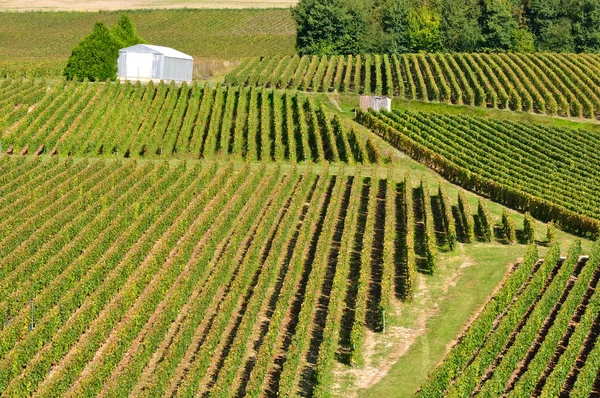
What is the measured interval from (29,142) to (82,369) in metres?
31.7

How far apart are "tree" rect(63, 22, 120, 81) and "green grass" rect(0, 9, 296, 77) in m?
22.2

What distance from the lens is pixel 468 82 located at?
8231 centimetres

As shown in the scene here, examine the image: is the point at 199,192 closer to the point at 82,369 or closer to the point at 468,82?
the point at 82,369

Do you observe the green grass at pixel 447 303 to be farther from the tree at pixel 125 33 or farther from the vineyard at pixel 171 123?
the tree at pixel 125 33

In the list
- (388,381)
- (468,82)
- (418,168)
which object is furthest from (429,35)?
(388,381)

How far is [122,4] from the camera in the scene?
142 m

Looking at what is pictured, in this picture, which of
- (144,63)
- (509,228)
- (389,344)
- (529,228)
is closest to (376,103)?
(144,63)

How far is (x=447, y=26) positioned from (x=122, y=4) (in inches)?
2186

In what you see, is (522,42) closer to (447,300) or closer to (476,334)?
(447,300)

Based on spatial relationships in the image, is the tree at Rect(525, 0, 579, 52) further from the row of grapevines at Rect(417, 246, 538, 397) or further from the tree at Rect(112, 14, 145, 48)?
the row of grapevines at Rect(417, 246, 538, 397)

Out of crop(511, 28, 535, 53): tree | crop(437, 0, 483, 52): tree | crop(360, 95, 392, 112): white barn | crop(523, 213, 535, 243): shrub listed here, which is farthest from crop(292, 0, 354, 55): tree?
crop(523, 213, 535, 243): shrub

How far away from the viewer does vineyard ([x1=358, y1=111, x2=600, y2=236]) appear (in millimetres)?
51094

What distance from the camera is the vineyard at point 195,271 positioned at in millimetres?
30359

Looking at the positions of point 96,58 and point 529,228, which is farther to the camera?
point 96,58
